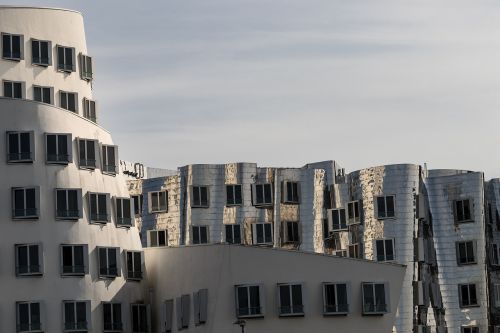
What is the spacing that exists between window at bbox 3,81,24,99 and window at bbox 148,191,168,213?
1614cm

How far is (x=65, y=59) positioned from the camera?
113625 millimetres

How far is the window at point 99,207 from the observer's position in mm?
104250

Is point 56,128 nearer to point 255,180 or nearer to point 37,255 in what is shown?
point 37,255

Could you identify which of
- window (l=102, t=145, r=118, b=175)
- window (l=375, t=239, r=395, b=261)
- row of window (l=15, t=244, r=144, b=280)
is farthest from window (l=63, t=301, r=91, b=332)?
window (l=375, t=239, r=395, b=261)

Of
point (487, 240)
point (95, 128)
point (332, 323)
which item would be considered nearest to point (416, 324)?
point (487, 240)

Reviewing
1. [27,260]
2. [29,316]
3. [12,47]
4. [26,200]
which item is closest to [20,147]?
[26,200]

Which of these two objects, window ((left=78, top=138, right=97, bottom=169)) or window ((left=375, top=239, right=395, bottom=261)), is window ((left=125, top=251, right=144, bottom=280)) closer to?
window ((left=78, top=138, right=97, bottom=169))

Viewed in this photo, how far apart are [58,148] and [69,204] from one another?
Result: 3486 millimetres

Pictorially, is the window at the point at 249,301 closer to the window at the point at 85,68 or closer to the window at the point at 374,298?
the window at the point at 374,298

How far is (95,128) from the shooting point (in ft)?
351

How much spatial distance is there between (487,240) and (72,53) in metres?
33.1

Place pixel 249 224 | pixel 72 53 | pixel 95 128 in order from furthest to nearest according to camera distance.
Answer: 1. pixel 249 224
2. pixel 72 53
3. pixel 95 128

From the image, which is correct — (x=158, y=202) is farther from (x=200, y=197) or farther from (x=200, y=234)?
(x=200, y=234)

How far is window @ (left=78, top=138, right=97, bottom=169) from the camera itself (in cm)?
10462
